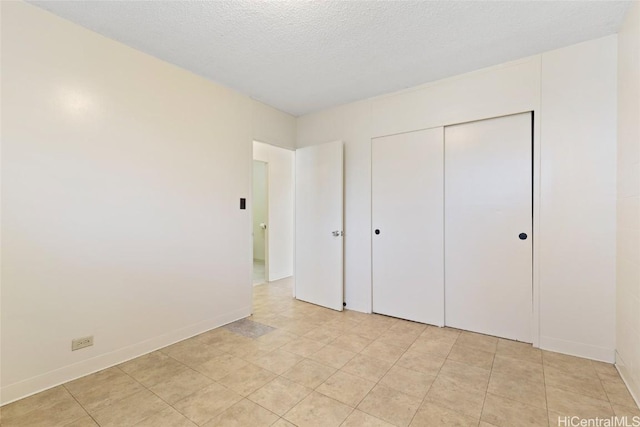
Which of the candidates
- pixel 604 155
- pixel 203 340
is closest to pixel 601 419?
pixel 604 155

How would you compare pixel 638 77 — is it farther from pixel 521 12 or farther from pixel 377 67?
pixel 377 67

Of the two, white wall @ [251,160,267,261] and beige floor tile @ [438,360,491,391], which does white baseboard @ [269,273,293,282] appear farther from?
beige floor tile @ [438,360,491,391]

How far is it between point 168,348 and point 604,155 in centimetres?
399

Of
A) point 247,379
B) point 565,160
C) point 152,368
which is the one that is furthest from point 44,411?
point 565,160

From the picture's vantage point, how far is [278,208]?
17.4 ft

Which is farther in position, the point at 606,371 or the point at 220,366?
the point at 220,366

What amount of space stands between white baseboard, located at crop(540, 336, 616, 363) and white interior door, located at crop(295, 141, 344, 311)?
2039 mm

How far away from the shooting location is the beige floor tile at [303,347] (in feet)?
8.22

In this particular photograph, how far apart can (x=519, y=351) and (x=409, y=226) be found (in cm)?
147

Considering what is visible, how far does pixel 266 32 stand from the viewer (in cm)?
220

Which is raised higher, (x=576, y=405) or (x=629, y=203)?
(x=629, y=203)

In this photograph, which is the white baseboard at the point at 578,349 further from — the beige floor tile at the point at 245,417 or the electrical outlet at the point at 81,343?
the electrical outlet at the point at 81,343

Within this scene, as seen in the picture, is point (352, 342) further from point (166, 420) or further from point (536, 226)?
point (536, 226)

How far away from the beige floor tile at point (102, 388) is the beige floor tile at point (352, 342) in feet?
5.15
